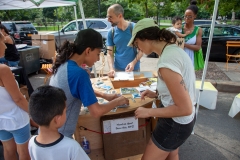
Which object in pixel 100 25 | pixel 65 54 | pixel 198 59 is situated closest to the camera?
pixel 65 54

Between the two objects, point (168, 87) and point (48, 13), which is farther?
point (48, 13)

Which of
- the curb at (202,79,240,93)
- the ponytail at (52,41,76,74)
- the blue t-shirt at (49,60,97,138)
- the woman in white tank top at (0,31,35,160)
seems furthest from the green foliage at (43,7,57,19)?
the blue t-shirt at (49,60,97,138)

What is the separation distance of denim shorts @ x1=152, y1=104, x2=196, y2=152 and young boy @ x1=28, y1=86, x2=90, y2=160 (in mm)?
605

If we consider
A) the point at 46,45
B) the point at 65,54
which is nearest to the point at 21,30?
the point at 46,45

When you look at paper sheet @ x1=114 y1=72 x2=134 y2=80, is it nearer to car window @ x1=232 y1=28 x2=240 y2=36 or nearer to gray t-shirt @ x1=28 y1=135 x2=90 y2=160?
gray t-shirt @ x1=28 y1=135 x2=90 y2=160

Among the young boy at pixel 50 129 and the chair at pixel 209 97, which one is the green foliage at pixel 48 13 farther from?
the young boy at pixel 50 129

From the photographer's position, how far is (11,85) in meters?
1.56

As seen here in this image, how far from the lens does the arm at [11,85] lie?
1.50 metres

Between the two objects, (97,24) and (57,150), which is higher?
(97,24)

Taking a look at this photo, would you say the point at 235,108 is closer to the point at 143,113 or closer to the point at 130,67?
the point at 130,67

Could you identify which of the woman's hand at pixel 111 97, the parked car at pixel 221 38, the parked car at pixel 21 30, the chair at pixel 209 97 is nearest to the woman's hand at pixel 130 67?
the woman's hand at pixel 111 97

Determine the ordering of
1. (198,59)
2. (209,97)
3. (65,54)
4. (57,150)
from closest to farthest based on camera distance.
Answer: (57,150), (65,54), (198,59), (209,97)

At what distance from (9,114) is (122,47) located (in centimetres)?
176

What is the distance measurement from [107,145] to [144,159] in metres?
0.61
